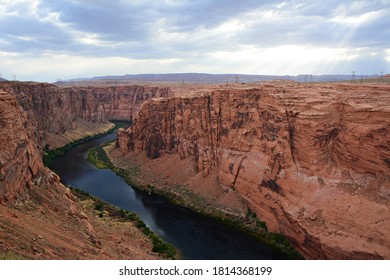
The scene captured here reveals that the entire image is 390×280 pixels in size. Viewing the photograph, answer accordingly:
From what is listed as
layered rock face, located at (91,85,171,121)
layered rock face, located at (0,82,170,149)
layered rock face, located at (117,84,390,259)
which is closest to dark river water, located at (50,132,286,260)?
layered rock face, located at (117,84,390,259)

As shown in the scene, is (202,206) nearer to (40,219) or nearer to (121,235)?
(121,235)

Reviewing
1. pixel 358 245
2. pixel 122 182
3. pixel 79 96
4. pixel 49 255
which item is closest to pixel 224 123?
pixel 122 182

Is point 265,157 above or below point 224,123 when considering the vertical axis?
below

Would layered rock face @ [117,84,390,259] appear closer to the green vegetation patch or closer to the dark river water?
the dark river water

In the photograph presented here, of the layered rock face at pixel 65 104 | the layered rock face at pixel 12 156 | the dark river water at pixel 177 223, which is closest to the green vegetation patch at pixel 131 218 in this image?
the dark river water at pixel 177 223

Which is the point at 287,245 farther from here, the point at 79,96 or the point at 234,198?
the point at 79,96

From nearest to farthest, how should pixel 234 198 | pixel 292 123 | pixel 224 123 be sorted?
pixel 292 123, pixel 234 198, pixel 224 123
